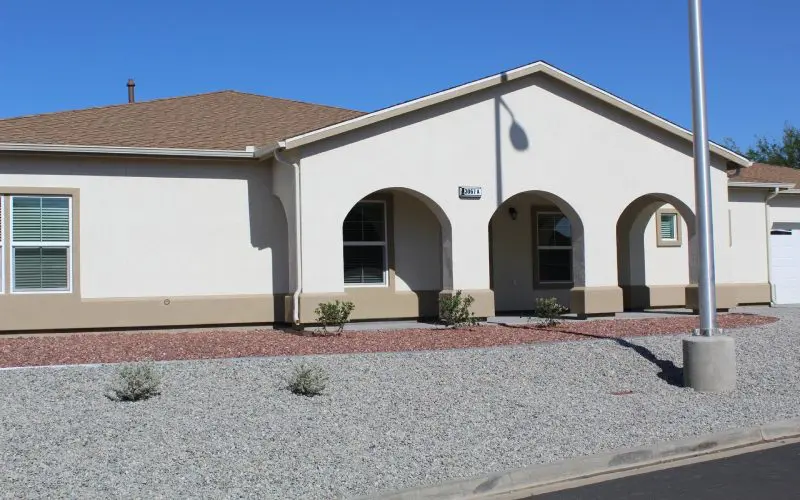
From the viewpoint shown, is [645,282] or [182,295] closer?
[182,295]

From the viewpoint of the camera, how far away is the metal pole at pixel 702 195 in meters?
11.8

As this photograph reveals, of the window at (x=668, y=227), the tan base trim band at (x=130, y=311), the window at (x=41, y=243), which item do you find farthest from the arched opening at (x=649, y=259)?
the window at (x=41, y=243)

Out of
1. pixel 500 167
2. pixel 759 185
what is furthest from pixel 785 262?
pixel 500 167

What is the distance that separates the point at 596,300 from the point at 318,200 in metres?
6.03

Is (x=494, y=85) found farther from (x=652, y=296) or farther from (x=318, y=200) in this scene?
(x=652, y=296)

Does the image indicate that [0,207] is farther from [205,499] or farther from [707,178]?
[707,178]

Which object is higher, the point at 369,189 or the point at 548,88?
the point at 548,88

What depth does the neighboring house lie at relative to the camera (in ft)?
51.4

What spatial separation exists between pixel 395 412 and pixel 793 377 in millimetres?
6168

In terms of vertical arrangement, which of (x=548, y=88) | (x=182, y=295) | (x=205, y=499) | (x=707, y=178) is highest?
(x=548, y=88)

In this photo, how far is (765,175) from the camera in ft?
77.6

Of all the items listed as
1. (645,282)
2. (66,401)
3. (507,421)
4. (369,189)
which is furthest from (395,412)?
(645,282)

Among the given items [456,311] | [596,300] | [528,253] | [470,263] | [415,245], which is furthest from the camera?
[528,253]

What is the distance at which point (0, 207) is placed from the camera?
606 inches
